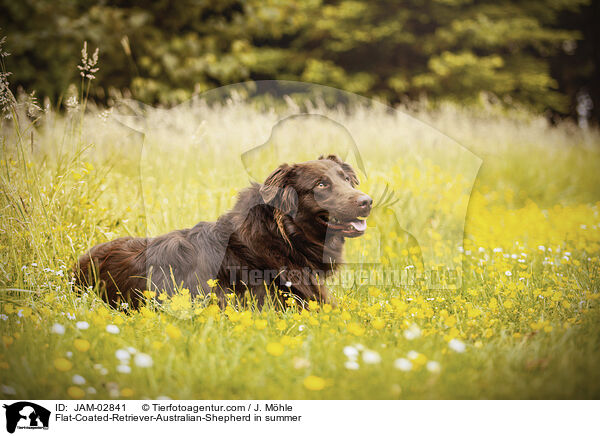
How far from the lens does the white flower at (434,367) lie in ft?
6.40

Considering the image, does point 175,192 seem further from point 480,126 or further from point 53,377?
point 480,126

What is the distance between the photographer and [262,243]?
2.79 metres

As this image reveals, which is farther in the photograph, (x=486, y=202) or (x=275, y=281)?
(x=486, y=202)

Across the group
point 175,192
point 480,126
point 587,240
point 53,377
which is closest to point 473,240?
point 587,240

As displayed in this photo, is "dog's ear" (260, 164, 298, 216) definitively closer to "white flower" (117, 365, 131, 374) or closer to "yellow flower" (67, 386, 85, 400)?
"white flower" (117, 365, 131, 374)

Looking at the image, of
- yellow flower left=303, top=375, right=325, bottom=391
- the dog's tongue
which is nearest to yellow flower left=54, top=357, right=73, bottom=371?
yellow flower left=303, top=375, right=325, bottom=391

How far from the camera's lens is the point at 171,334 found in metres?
2.12

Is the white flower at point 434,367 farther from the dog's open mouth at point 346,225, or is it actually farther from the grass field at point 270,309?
the dog's open mouth at point 346,225

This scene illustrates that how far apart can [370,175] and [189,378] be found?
75.6 inches

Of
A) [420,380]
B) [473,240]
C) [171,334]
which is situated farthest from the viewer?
[473,240]

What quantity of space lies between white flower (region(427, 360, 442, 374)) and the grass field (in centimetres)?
2

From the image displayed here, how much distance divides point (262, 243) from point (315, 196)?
460mm
